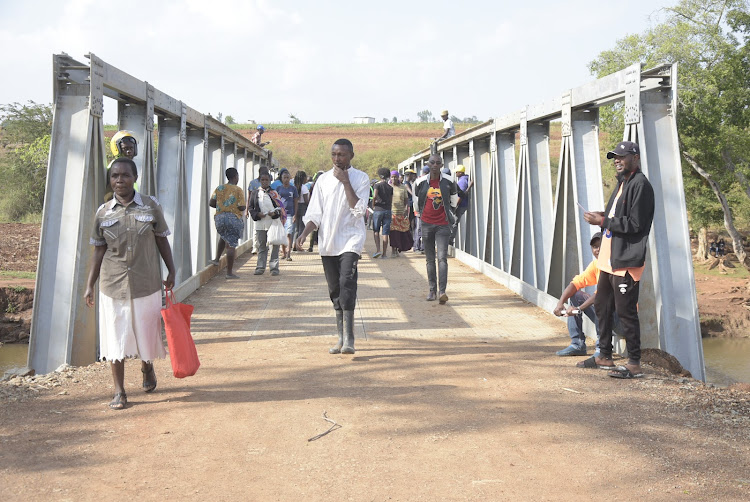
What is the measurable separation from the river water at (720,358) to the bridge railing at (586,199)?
5.95m

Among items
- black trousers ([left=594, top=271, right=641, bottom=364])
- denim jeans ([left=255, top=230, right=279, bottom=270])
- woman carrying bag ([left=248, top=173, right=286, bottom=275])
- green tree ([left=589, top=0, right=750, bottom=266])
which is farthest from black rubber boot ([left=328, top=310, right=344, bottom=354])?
green tree ([left=589, top=0, right=750, bottom=266])

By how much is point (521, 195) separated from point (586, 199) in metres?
2.44

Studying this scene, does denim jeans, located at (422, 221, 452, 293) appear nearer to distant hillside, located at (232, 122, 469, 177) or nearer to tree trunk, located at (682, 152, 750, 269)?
tree trunk, located at (682, 152, 750, 269)

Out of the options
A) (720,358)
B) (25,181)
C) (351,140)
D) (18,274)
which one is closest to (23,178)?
(25,181)

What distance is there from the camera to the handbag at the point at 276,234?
39.3ft

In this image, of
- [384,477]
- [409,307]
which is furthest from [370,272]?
[384,477]

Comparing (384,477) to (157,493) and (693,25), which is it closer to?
(157,493)

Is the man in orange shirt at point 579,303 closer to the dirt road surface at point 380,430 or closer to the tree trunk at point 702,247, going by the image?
the dirt road surface at point 380,430

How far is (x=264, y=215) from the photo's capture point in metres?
11.9

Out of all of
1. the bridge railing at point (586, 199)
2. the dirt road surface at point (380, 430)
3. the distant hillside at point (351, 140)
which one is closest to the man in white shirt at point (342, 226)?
the dirt road surface at point (380, 430)

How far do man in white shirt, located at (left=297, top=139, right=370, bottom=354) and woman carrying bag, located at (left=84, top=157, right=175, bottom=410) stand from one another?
1.68 metres

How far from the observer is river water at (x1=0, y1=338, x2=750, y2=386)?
43.2ft

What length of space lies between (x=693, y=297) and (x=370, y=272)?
23.6 ft

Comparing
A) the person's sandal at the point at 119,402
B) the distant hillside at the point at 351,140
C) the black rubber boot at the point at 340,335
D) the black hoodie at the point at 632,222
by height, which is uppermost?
the distant hillside at the point at 351,140
